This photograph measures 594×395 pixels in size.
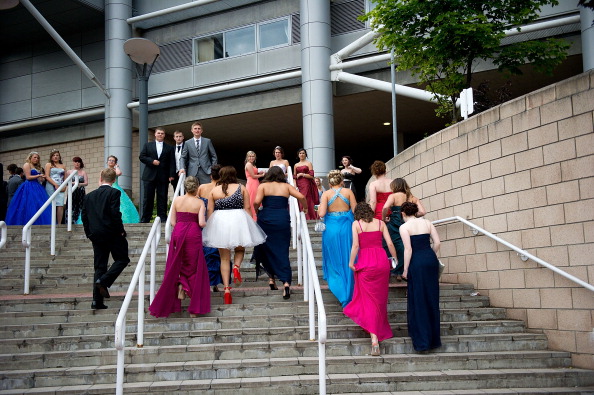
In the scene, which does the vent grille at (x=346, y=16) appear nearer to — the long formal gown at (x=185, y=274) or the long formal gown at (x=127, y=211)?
the long formal gown at (x=127, y=211)

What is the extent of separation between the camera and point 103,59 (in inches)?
862

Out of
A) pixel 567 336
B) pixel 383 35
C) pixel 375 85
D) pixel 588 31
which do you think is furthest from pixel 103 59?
pixel 567 336

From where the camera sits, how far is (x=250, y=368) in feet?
20.1

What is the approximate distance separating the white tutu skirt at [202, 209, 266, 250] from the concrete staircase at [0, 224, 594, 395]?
663 millimetres

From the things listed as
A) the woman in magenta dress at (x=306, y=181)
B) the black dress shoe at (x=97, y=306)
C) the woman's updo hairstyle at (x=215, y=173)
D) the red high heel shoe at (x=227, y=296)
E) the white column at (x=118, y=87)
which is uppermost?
the white column at (x=118, y=87)

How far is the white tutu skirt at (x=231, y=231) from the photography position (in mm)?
7715

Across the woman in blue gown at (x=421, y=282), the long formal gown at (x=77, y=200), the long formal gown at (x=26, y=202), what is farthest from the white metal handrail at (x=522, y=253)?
the long formal gown at (x=26, y=202)

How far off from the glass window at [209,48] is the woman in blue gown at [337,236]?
1382 centimetres

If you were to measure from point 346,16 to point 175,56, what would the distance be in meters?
6.36

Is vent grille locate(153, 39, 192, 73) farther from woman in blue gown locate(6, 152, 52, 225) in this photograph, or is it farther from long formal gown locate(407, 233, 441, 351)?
long formal gown locate(407, 233, 441, 351)

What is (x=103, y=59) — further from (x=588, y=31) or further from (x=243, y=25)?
(x=588, y=31)

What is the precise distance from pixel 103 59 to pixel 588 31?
52.3 feet

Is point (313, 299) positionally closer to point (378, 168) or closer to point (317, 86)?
point (378, 168)

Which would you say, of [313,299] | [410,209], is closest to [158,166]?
[313,299]
